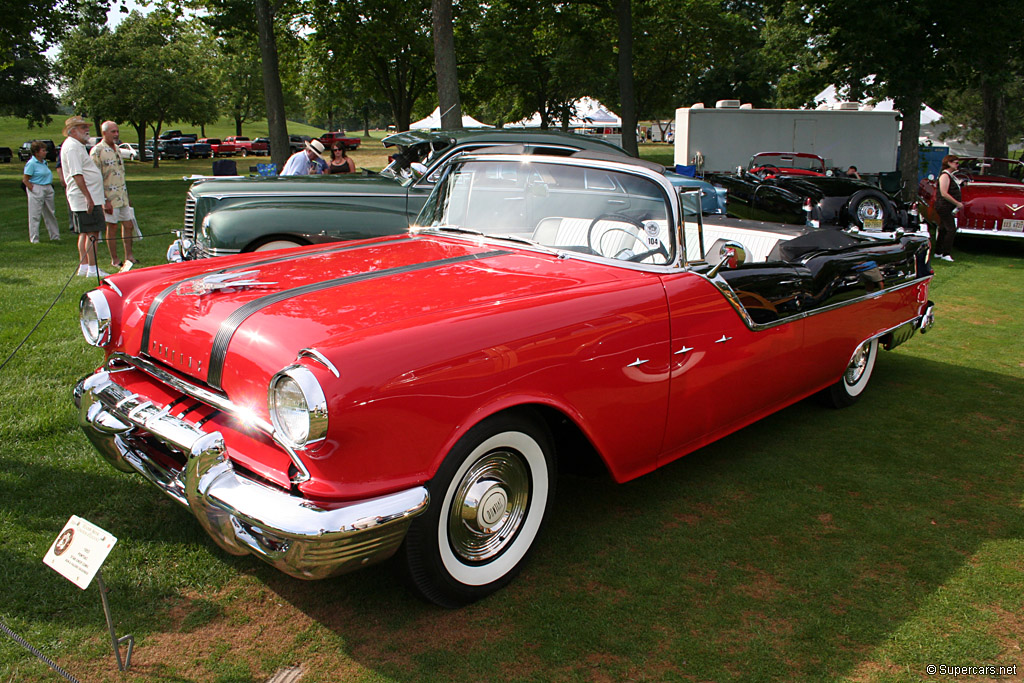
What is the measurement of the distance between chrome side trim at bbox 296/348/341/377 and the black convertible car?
9.75 meters

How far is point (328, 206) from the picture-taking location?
6.61 metres

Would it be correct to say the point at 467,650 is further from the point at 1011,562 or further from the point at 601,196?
the point at 1011,562

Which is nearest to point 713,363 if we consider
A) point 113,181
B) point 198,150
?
point 113,181

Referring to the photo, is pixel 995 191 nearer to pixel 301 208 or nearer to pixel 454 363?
pixel 301 208

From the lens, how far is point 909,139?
17906 millimetres

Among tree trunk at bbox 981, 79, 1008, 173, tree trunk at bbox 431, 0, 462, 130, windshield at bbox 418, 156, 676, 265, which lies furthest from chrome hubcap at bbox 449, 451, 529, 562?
tree trunk at bbox 981, 79, 1008, 173

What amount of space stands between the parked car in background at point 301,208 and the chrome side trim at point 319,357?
397 cm

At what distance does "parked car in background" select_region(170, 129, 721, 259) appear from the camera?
6344 millimetres

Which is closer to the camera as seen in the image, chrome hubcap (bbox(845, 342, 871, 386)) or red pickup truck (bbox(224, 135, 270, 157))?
chrome hubcap (bbox(845, 342, 871, 386))

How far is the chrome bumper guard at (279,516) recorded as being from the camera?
2203 millimetres

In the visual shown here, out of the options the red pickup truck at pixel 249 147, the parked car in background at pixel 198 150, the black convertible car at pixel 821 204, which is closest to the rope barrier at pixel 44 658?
the black convertible car at pixel 821 204

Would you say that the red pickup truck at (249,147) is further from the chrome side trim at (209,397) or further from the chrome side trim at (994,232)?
the chrome side trim at (209,397)

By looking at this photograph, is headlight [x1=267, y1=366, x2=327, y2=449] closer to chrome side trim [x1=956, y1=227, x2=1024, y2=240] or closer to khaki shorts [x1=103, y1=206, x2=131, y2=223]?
khaki shorts [x1=103, y1=206, x2=131, y2=223]

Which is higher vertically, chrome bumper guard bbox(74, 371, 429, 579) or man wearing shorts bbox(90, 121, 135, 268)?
man wearing shorts bbox(90, 121, 135, 268)
